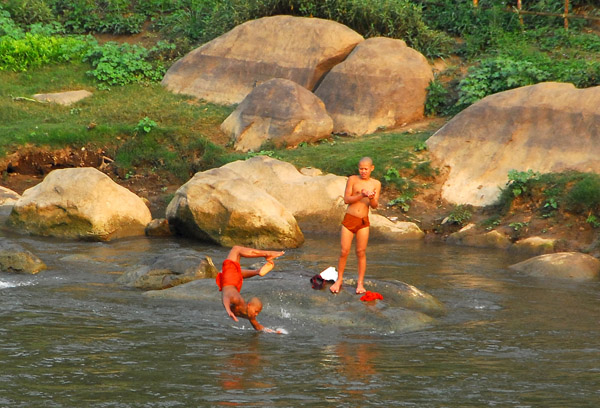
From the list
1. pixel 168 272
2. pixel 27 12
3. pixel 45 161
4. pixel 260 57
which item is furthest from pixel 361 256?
pixel 27 12

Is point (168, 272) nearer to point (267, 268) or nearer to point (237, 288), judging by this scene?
point (237, 288)

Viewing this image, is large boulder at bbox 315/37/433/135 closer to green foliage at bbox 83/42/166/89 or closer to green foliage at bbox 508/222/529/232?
green foliage at bbox 83/42/166/89

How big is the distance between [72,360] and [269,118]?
405 inches

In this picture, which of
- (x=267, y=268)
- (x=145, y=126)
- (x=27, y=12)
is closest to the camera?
(x=267, y=268)

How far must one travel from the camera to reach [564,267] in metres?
12.3

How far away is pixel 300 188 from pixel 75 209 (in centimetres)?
365

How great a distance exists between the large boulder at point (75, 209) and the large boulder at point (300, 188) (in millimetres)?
2014

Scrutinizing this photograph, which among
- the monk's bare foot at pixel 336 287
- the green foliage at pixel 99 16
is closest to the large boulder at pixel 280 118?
the green foliage at pixel 99 16

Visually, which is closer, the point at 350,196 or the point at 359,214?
the point at 350,196

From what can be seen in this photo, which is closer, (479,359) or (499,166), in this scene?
(479,359)

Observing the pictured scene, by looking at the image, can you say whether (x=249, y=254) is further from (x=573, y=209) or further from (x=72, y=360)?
(x=573, y=209)

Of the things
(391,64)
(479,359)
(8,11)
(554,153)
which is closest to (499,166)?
(554,153)

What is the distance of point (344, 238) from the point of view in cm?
1007

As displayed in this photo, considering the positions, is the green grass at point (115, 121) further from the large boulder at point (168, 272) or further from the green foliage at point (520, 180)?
the large boulder at point (168, 272)
